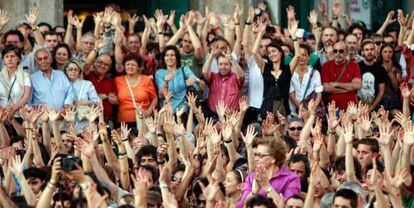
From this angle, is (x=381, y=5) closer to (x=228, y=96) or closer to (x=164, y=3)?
(x=164, y=3)

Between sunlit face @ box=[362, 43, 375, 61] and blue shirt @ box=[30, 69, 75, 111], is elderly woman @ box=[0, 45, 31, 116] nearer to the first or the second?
blue shirt @ box=[30, 69, 75, 111]

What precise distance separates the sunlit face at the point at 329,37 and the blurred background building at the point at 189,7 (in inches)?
134

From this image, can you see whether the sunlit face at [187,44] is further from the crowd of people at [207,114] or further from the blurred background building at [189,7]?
the blurred background building at [189,7]

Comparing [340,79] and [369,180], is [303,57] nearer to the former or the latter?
[340,79]

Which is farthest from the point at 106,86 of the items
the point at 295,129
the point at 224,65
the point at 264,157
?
the point at 264,157

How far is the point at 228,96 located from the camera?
21922mm

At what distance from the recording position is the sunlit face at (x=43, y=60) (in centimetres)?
2105

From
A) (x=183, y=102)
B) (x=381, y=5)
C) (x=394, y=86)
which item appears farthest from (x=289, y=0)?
(x=183, y=102)

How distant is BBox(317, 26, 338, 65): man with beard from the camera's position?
23531 millimetres

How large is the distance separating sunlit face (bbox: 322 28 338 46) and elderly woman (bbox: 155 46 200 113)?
2574 millimetres

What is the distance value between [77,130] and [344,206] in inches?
254

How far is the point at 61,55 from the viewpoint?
70.4ft

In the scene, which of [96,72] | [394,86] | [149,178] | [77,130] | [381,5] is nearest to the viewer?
[149,178]

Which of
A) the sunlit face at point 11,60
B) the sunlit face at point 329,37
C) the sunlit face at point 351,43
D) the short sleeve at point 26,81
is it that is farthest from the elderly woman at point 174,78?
the sunlit face at point 351,43
